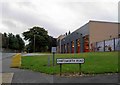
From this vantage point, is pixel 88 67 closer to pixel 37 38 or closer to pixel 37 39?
pixel 37 39

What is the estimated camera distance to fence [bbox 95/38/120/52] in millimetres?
47469

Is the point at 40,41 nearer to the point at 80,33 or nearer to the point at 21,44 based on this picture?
the point at 21,44

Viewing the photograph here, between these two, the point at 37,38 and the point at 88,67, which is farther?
the point at 37,38

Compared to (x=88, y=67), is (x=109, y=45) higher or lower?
higher

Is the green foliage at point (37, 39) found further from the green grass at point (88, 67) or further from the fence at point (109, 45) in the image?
the green grass at point (88, 67)

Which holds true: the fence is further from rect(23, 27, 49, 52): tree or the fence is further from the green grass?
rect(23, 27, 49, 52): tree

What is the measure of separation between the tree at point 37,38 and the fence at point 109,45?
2250 inches

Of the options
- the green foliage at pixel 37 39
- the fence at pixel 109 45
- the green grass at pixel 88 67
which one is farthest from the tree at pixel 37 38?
the green grass at pixel 88 67

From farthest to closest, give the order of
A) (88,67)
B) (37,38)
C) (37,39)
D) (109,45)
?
(37,38) < (37,39) < (109,45) < (88,67)

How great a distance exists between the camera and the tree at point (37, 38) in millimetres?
117000

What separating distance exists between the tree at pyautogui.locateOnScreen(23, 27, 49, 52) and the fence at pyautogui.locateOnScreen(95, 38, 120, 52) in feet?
188

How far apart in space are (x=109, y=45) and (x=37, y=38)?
69.5m

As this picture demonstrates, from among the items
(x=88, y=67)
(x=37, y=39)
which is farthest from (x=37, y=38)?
(x=88, y=67)

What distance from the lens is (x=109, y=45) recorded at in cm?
5134
